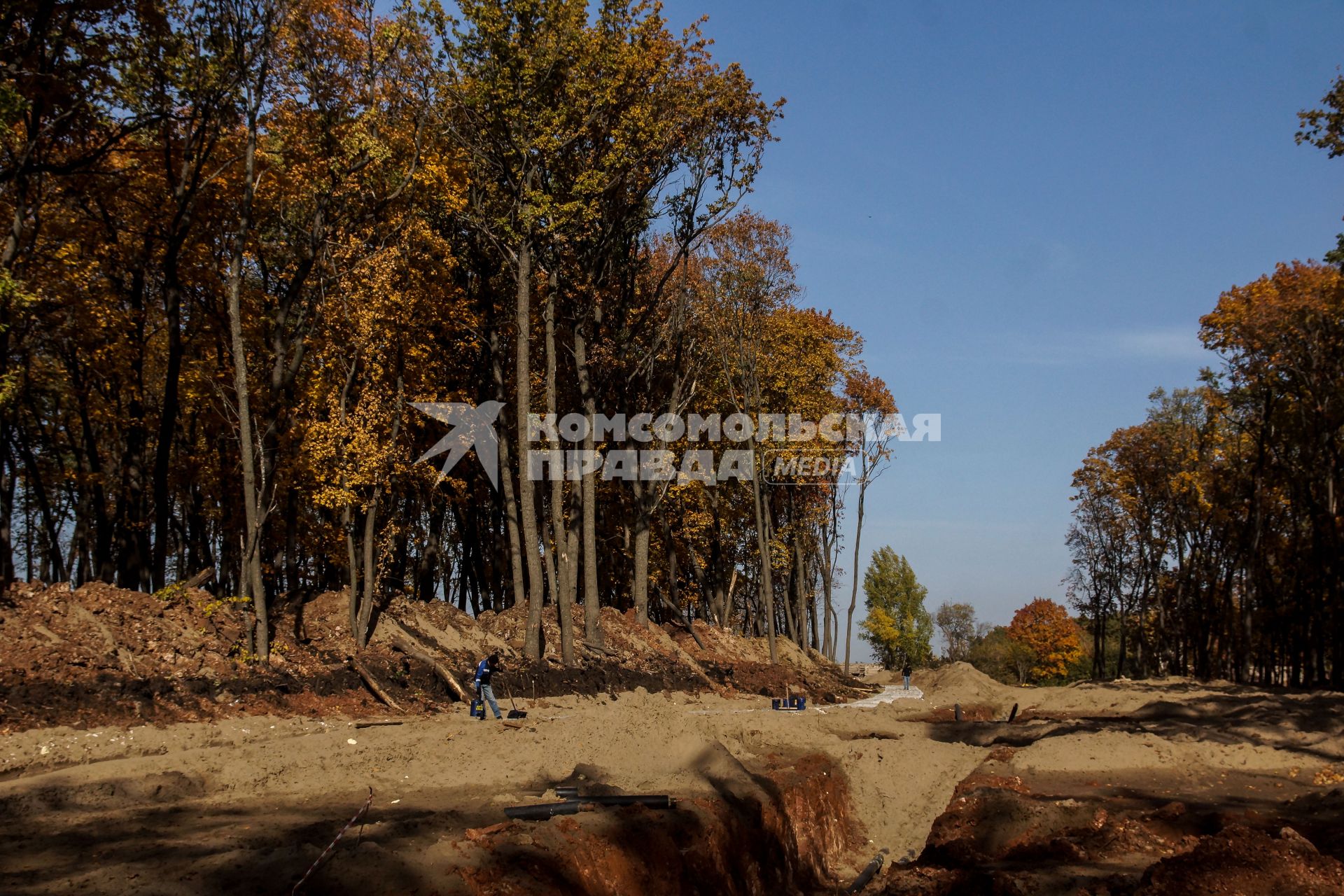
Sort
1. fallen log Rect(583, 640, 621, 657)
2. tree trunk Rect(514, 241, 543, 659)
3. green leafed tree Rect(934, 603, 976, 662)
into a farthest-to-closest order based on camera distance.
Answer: green leafed tree Rect(934, 603, 976, 662) < fallen log Rect(583, 640, 621, 657) < tree trunk Rect(514, 241, 543, 659)

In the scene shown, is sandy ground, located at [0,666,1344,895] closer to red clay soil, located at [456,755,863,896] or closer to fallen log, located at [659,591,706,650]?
red clay soil, located at [456,755,863,896]

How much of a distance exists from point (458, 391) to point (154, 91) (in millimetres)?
11721

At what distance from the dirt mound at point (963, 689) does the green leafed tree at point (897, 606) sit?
3244 cm

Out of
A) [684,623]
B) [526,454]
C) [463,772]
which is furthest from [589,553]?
[463,772]

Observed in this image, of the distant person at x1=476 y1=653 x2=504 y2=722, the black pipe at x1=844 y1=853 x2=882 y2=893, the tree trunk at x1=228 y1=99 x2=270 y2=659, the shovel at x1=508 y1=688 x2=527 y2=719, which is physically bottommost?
A: the black pipe at x1=844 y1=853 x2=882 y2=893

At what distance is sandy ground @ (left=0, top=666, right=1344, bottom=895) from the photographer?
768 centimetres

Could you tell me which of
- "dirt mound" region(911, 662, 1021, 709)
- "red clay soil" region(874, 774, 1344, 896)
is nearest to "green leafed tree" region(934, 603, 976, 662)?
"dirt mound" region(911, 662, 1021, 709)

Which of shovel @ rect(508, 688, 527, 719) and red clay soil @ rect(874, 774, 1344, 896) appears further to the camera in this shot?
shovel @ rect(508, 688, 527, 719)

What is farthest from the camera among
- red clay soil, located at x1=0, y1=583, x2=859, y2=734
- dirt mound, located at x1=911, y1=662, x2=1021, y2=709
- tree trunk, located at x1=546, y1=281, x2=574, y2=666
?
dirt mound, located at x1=911, y1=662, x2=1021, y2=709

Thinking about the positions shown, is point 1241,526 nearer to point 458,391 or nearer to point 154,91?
point 458,391

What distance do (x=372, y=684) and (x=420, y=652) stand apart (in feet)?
9.31

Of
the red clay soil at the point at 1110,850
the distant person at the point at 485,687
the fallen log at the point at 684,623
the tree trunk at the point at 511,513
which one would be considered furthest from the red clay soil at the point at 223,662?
the red clay soil at the point at 1110,850

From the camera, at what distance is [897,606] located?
7550cm
